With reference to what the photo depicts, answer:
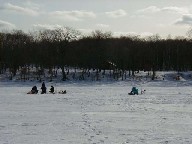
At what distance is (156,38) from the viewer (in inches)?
4884

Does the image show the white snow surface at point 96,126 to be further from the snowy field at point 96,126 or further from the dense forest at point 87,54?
the dense forest at point 87,54

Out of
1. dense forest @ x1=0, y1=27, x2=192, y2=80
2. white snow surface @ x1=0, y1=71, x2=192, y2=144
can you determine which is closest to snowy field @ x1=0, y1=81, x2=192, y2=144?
white snow surface @ x1=0, y1=71, x2=192, y2=144

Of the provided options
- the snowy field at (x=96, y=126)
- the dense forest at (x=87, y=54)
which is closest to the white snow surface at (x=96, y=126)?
the snowy field at (x=96, y=126)

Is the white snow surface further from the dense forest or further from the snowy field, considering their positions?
the dense forest

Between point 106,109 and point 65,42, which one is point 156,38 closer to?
point 65,42

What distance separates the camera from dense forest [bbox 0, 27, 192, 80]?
315 feet

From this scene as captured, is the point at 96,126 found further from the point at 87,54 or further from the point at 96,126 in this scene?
the point at 87,54

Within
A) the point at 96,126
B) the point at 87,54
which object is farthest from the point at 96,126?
the point at 87,54

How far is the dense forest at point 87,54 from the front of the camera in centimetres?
9588

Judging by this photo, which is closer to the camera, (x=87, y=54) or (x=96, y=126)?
(x=96, y=126)

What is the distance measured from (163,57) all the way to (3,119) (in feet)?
313

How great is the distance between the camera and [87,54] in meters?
97.8

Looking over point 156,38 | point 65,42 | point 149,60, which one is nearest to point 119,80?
point 65,42

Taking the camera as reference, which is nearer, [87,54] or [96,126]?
[96,126]
